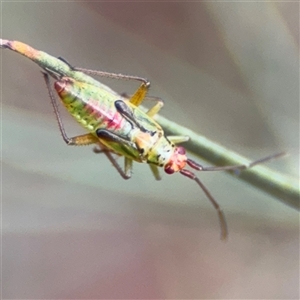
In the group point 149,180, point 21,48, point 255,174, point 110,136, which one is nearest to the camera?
point 21,48

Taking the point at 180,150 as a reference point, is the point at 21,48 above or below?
above

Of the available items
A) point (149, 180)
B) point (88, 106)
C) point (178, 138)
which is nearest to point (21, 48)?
point (88, 106)

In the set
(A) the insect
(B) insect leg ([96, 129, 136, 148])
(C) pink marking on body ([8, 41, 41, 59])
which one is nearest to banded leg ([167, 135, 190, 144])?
(A) the insect

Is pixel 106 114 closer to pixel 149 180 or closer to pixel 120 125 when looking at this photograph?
pixel 120 125

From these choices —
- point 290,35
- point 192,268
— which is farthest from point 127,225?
point 290,35

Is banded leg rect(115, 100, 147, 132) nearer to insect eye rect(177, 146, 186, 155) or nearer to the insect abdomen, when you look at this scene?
the insect abdomen

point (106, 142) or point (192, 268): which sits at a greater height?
point (106, 142)

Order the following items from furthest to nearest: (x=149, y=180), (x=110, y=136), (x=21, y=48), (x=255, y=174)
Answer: (x=149, y=180) → (x=110, y=136) → (x=255, y=174) → (x=21, y=48)

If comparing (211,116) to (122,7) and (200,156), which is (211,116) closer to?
(122,7)
